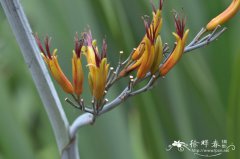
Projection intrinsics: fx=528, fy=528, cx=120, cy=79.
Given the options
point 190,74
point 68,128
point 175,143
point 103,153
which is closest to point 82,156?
point 103,153

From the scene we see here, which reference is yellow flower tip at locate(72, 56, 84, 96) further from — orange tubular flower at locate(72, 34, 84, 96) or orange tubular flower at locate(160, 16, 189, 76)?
orange tubular flower at locate(160, 16, 189, 76)

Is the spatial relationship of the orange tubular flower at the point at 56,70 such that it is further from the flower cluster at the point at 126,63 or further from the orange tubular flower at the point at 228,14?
the orange tubular flower at the point at 228,14

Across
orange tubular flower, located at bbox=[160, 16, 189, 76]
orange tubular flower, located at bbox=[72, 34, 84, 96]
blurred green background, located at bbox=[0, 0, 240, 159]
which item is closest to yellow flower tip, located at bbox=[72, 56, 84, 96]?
orange tubular flower, located at bbox=[72, 34, 84, 96]

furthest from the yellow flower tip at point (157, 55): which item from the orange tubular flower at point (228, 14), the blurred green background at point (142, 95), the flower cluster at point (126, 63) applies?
the blurred green background at point (142, 95)
